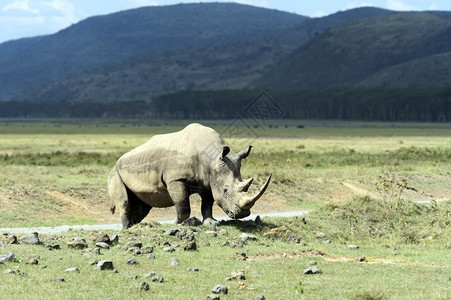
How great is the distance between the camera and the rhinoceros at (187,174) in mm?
17441

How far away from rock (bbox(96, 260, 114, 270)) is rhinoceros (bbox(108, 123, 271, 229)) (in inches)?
160

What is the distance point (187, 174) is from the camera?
17.9 m

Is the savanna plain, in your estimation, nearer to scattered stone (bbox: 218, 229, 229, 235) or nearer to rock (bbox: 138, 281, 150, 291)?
scattered stone (bbox: 218, 229, 229, 235)

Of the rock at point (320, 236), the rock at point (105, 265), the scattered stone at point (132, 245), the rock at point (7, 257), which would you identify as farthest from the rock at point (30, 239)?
the rock at point (320, 236)

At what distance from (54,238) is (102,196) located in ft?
48.2

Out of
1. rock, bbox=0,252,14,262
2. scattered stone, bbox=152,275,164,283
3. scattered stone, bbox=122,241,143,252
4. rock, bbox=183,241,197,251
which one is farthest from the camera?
rock, bbox=183,241,197,251

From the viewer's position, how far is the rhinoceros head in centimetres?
1719

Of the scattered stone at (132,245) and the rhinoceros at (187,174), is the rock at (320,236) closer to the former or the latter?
the rhinoceros at (187,174)

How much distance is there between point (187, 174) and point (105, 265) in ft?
15.8

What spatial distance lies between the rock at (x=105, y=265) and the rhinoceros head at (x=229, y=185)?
4220mm

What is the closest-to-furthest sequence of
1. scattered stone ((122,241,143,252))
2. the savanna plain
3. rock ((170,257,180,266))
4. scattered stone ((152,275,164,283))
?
the savanna plain < scattered stone ((152,275,164,283)) < rock ((170,257,180,266)) < scattered stone ((122,241,143,252))

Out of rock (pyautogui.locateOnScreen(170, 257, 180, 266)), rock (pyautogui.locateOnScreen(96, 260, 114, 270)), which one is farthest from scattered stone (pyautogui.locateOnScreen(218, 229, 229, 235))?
rock (pyautogui.locateOnScreen(96, 260, 114, 270))

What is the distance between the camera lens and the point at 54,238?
15.9 m

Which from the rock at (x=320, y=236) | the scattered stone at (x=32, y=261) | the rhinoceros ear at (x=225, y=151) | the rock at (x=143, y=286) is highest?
the rhinoceros ear at (x=225, y=151)
